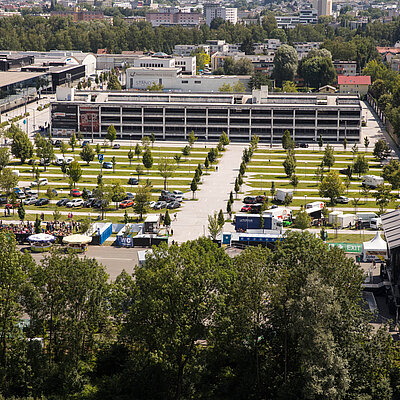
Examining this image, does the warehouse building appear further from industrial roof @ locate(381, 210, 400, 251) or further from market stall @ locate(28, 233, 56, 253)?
industrial roof @ locate(381, 210, 400, 251)

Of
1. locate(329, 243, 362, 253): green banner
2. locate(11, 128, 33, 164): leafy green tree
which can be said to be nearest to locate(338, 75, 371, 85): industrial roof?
locate(11, 128, 33, 164): leafy green tree

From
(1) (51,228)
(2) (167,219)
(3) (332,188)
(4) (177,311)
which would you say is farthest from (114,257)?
(3) (332,188)

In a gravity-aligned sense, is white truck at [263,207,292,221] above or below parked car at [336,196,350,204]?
above

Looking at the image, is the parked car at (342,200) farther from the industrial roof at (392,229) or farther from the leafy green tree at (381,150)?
the leafy green tree at (381,150)

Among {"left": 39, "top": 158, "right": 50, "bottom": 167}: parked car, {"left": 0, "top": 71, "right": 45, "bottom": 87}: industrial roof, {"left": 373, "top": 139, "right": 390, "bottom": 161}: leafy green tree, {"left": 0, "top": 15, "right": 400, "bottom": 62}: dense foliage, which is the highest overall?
{"left": 0, "top": 15, "right": 400, "bottom": 62}: dense foliage

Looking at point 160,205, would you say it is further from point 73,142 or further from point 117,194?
point 73,142

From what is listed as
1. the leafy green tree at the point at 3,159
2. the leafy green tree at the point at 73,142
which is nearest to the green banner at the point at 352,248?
the leafy green tree at the point at 3,159

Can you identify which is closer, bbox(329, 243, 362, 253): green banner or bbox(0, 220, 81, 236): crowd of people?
bbox(329, 243, 362, 253): green banner
